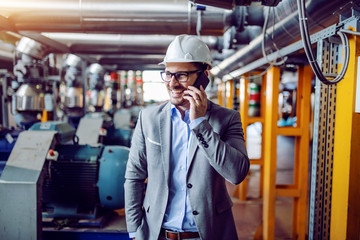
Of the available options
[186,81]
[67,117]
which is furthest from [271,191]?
[67,117]

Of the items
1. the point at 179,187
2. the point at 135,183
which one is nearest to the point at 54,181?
the point at 135,183

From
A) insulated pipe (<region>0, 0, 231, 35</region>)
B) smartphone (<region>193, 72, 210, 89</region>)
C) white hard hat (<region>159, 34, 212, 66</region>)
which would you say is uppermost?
insulated pipe (<region>0, 0, 231, 35</region>)

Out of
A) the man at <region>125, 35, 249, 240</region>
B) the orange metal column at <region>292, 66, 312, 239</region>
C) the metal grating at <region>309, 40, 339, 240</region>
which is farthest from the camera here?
the orange metal column at <region>292, 66, 312, 239</region>

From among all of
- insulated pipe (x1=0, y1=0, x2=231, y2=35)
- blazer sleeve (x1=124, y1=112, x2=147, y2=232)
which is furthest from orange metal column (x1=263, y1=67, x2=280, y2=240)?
blazer sleeve (x1=124, y1=112, x2=147, y2=232)

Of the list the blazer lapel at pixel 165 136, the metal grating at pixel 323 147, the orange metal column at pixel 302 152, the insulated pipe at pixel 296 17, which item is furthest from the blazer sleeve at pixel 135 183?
the orange metal column at pixel 302 152

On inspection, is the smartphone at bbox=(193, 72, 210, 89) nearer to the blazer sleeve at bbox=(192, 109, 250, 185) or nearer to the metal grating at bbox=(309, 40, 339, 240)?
the blazer sleeve at bbox=(192, 109, 250, 185)

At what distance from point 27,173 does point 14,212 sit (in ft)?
0.97

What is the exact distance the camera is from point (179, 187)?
4.45 ft

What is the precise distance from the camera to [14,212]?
81.7 inches

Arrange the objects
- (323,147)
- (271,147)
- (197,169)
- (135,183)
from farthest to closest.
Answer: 1. (271,147)
2. (323,147)
3. (135,183)
4. (197,169)

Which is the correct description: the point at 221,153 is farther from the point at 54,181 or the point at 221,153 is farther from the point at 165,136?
the point at 54,181

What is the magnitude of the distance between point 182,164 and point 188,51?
557 millimetres

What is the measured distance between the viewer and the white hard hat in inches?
52.5

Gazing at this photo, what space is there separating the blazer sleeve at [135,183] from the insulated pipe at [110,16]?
1.61 m
